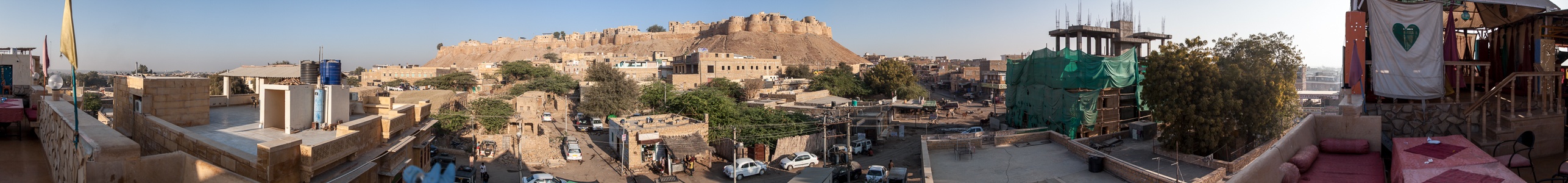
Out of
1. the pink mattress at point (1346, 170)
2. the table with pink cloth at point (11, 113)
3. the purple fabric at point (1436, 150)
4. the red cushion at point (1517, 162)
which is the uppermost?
the table with pink cloth at point (11, 113)

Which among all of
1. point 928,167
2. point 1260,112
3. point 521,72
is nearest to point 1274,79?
point 1260,112

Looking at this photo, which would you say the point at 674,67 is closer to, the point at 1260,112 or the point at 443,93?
the point at 443,93

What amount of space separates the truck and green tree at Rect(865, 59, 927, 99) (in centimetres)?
2328

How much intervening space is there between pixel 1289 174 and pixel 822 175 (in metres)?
8.79

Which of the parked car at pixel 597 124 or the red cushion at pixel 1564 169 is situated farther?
the parked car at pixel 597 124

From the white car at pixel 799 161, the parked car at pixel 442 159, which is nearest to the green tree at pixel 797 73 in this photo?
the white car at pixel 799 161

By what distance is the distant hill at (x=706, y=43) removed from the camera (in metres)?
87.2

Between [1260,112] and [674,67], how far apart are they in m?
41.7

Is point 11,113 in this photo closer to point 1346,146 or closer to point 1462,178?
point 1462,178

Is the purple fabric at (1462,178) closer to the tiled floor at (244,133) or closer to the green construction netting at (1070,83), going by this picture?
the tiled floor at (244,133)

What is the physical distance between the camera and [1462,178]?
A: 717cm

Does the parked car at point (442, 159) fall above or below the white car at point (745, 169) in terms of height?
above

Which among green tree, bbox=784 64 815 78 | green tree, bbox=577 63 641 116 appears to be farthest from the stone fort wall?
green tree, bbox=577 63 641 116

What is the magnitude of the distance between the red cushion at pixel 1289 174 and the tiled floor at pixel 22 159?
12.2 metres
